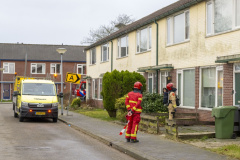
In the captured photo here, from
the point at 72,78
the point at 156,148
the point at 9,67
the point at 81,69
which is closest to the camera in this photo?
the point at 156,148

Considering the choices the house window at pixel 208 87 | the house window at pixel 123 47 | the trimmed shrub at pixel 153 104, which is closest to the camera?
the house window at pixel 208 87

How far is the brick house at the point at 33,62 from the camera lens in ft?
187

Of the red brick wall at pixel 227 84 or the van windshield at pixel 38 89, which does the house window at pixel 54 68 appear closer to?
the van windshield at pixel 38 89

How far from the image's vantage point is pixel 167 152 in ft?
32.4

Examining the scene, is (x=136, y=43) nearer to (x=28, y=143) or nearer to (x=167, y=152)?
(x=28, y=143)

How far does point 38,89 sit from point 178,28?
791 centimetres

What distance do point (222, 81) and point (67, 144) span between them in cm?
712

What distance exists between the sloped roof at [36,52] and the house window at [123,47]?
1243 inches

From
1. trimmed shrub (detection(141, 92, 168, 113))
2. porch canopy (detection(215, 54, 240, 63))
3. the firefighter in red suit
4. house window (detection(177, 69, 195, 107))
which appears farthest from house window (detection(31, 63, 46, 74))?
the firefighter in red suit

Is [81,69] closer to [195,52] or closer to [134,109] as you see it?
[195,52]

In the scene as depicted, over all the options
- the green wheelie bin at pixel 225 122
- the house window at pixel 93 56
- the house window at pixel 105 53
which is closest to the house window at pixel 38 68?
the house window at pixel 93 56

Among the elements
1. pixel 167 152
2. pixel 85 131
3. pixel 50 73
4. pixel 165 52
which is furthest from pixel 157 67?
pixel 50 73

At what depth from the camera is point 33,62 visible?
59312mm

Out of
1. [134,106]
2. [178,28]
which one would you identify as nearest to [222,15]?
[178,28]
